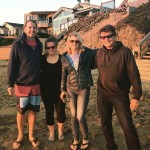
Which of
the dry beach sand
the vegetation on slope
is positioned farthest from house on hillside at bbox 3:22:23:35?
the dry beach sand

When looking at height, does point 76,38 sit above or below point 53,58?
above

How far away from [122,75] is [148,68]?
35.4 ft

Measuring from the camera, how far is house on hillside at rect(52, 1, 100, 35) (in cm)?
4079

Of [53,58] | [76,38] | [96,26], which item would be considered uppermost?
[96,26]

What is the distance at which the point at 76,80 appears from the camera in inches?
169

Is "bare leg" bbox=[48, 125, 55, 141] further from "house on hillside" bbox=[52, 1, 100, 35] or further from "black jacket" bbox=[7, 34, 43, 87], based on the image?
"house on hillside" bbox=[52, 1, 100, 35]

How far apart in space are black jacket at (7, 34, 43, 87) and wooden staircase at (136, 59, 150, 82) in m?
7.78

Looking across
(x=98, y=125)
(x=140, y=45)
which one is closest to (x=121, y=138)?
(x=98, y=125)

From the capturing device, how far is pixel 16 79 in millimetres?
4480

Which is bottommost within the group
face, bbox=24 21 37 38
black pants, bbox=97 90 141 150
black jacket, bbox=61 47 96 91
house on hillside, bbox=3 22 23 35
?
black pants, bbox=97 90 141 150

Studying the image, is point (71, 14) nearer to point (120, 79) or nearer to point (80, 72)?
point (80, 72)

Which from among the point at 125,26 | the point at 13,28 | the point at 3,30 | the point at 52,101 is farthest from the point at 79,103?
the point at 3,30

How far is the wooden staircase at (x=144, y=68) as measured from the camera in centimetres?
1179

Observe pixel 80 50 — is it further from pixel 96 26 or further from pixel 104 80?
pixel 96 26
